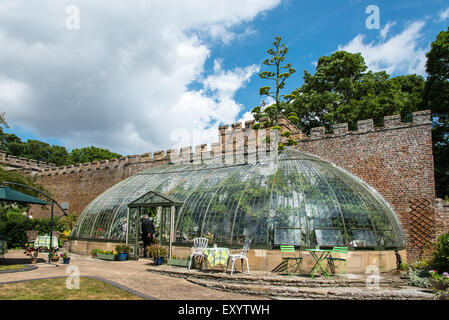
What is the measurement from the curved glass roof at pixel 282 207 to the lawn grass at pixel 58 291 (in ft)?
16.6

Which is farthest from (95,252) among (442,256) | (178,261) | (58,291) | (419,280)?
(442,256)

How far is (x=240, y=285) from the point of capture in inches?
373

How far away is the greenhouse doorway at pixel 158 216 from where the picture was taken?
14.3 metres

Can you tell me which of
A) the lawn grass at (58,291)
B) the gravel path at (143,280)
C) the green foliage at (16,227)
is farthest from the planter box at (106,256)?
the green foliage at (16,227)

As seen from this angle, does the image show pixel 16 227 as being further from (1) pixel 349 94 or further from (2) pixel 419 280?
(1) pixel 349 94

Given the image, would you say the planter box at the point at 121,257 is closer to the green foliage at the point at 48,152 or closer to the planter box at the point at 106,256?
the planter box at the point at 106,256

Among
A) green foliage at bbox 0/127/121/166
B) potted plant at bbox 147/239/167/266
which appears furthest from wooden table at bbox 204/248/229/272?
green foliage at bbox 0/127/121/166

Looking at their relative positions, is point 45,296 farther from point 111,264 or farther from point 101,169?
point 101,169

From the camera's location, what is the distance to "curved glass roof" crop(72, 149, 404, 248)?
37.5 ft

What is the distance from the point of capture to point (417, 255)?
13578mm

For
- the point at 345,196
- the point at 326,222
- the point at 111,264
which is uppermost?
the point at 345,196

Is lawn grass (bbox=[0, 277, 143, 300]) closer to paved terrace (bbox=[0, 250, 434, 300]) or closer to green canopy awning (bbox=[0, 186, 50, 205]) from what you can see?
paved terrace (bbox=[0, 250, 434, 300])
